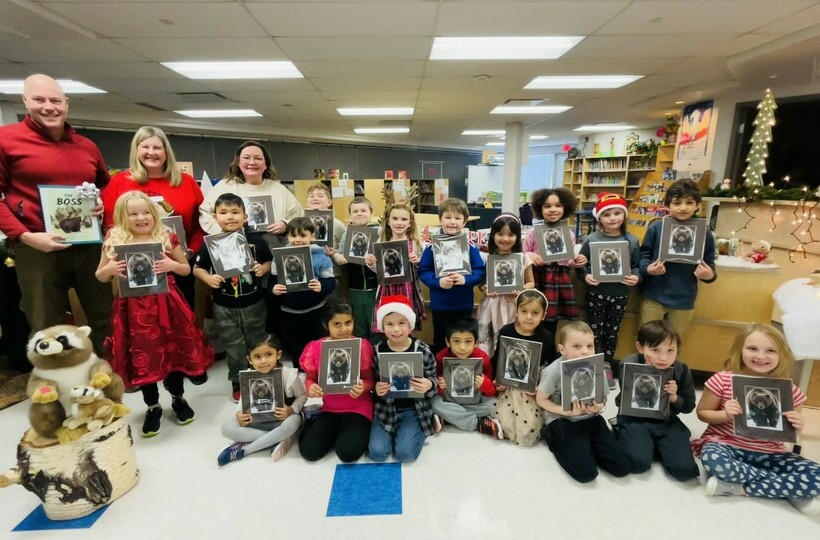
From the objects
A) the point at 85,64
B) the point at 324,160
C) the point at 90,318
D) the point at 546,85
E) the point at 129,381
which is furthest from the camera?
the point at 324,160

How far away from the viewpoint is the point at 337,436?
2070 mm

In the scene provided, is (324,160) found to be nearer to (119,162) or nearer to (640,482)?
(119,162)

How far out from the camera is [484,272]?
8.11ft

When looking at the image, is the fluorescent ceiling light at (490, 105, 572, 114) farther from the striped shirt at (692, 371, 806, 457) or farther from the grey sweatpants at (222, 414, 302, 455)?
the grey sweatpants at (222, 414, 302, 455)

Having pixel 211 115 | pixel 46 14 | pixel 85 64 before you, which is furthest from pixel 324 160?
pixel 46 14

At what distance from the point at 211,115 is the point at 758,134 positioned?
27.1 feet

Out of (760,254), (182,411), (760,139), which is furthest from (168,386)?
(760,139)

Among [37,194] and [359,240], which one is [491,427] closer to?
[359,240]

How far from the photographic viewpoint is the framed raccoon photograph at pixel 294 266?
2260 mm

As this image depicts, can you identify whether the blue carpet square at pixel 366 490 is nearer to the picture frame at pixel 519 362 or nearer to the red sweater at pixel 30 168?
the picture frame at pixel 519 362

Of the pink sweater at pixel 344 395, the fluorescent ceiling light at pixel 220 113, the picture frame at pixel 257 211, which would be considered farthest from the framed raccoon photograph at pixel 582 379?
the fluorescent ceiling light at pixel 220 113

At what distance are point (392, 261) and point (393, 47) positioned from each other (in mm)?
2442

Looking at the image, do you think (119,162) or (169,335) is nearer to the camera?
(169,335)

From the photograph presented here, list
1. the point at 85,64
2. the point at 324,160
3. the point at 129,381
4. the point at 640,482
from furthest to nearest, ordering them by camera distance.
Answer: the point at 324,160, the point at 85,64, the point at 129,381, the point at 640,482
